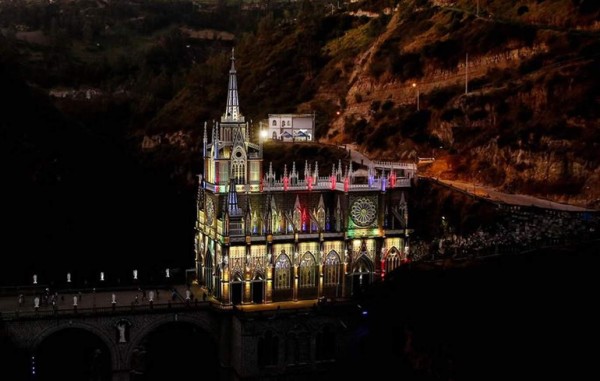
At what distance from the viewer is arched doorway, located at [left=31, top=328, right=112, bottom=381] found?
285ft

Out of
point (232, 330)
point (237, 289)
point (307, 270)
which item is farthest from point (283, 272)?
point (232, 330)

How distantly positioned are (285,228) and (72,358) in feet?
86.2

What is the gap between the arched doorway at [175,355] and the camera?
275 feet

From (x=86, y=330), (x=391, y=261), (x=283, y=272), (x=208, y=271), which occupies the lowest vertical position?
(x=86, y=330)

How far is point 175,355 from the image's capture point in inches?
3575

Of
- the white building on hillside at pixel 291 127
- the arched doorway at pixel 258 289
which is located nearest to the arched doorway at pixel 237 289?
the arched doorway at pixel 258 289

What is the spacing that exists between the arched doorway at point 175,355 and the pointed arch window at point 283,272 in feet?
26.9

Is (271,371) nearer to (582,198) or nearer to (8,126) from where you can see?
(582,198)

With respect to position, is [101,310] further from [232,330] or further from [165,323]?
[232,330]

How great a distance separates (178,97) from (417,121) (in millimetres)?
81371

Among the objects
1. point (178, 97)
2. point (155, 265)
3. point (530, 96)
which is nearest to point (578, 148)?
point (530, 96)

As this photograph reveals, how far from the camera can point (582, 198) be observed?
93625 mm

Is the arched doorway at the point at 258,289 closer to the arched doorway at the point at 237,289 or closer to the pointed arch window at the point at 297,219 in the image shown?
the arched doorway at the point at 237,289

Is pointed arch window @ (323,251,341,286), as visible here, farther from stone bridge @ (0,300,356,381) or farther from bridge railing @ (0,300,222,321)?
bridge railing @ (0,300,222,321)
